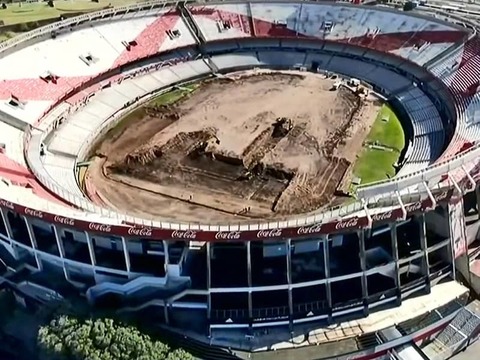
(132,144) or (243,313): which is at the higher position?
(132,144)

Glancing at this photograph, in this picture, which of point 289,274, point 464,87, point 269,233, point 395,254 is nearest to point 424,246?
point 395,254

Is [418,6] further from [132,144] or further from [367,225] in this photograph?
[367,225]

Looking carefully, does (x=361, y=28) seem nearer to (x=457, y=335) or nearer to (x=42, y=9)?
(x=457, y=335)

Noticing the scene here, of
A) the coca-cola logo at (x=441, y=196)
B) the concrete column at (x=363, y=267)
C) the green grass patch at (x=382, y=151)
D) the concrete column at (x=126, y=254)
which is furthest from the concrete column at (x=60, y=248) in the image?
the green grass patch at (x=382, y=151)

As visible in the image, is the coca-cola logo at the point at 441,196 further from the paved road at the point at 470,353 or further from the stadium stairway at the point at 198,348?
the stadium stairway at the point at 198,348

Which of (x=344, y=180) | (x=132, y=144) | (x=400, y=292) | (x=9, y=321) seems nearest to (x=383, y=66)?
(x=344, y=180)

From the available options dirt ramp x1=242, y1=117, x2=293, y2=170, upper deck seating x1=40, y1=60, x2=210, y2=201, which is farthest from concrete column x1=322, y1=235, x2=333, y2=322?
upper deck seating x1=40, y1=60, x2=210, y2=201
